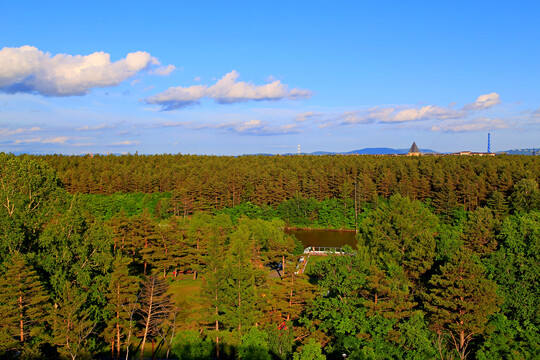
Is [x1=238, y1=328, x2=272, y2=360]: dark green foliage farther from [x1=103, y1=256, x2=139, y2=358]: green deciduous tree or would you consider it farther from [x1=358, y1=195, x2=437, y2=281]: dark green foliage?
[x1=358, y1=195, x2=437, y2=281]: dark green foliage

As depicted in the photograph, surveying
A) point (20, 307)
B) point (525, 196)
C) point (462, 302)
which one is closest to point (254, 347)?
point (462, 302)

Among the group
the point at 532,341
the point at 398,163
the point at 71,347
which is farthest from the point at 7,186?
the point at 398,163

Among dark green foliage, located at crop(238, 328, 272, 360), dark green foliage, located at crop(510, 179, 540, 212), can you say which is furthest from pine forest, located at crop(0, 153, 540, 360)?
dark green foliage, located at crop(510, 179, 540, 212)

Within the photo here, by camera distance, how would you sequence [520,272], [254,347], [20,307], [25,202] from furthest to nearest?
[25,202] < [520,272] < [20,307] < [254,347]

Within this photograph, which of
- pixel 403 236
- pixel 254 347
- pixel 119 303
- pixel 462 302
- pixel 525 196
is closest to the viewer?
pixel 254 347

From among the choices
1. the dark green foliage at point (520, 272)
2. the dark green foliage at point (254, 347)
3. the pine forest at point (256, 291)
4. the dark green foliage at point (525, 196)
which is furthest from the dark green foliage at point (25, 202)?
the dark green foliage at point (525, 196)

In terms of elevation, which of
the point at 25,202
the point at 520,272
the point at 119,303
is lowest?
the point at 119,303

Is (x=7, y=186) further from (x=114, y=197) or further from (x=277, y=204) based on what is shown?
(x=277, y=204)

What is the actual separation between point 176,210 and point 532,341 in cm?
5922

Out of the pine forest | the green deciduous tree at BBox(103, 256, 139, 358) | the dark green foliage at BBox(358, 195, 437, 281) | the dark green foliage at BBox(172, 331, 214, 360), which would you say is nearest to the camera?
the dark green foliage at BBox(172, 331, 214, 360)

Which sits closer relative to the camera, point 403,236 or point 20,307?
point 20,307

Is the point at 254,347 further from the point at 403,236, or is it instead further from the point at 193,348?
the point at 403,236

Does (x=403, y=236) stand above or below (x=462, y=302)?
above

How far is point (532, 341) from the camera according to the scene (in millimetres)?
21953
